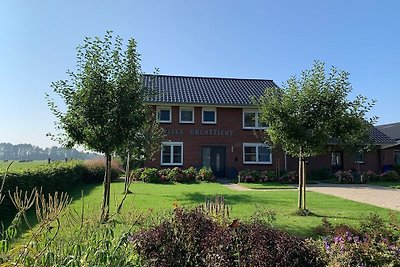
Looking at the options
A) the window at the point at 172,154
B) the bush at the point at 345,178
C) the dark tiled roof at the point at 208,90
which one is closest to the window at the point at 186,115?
the dark tiled roof at the point at 208,90

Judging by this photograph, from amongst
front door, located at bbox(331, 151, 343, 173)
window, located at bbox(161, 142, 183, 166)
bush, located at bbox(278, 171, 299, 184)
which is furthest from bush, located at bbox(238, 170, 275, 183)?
front door, located at bbox(331, 151, 343, 173)

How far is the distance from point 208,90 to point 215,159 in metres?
6.37

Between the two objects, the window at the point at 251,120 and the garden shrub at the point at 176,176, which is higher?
the window at the point at 251,120

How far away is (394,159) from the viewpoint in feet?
111

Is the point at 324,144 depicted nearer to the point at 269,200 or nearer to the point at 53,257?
the point at 269,200

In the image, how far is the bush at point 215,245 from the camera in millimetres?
4496

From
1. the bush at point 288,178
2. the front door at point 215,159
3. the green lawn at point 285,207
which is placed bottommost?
the green lawn at point 285,207

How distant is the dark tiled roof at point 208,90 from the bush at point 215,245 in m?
20.8

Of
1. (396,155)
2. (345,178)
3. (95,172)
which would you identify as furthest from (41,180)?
(396,155)

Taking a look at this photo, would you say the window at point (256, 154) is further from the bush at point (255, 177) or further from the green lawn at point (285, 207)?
the green lawn at point (285, 207)

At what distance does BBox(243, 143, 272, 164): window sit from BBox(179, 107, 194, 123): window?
15.7 ft

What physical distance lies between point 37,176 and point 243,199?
8.22 m

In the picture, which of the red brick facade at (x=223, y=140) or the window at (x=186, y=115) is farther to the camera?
the window at (x=186, y=115)

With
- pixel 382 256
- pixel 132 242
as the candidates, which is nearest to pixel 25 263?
pixel 132 242
